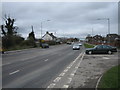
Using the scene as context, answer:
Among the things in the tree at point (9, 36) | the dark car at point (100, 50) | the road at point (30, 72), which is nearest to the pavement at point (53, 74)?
the road at point (30, 72)

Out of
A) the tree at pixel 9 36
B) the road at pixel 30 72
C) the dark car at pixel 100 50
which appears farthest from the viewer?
the tree at pixel 9 36

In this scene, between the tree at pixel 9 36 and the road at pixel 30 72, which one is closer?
the road at pixel 30 72

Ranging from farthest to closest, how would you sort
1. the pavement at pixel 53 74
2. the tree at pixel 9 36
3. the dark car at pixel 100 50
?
the tree at pixel 9 36, the dark car at pixel 100 50, the pavement at pixel 53 74

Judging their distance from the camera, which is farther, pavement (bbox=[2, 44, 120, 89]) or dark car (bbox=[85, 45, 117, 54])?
dark car (bbox=[85, 45, 117, 54])

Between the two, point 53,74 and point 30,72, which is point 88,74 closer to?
point 53,74

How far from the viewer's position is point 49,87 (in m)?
6.95

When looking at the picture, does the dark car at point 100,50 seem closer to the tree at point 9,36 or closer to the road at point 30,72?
the road at point 30,72

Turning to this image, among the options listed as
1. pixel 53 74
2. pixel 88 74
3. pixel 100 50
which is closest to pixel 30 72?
pixel 53 74

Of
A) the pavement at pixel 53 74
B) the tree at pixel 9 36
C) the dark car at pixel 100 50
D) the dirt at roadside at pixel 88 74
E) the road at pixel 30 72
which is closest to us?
the dirt at roadside at pixel 88 74

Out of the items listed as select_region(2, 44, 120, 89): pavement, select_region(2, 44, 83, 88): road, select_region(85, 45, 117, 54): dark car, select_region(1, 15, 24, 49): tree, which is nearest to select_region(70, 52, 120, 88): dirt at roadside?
select_region(2, 44, 120, 89): pavement

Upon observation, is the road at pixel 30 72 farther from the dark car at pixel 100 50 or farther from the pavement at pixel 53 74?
the dark car at pixel 100 50

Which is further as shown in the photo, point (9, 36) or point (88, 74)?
point (9, 36)

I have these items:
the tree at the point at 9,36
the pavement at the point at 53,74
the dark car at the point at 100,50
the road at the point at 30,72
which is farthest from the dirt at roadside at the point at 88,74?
the tree at the point at 9,36

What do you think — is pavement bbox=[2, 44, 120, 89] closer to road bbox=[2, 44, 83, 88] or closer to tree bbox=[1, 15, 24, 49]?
road bbox=[2, 44, 83, 88]
